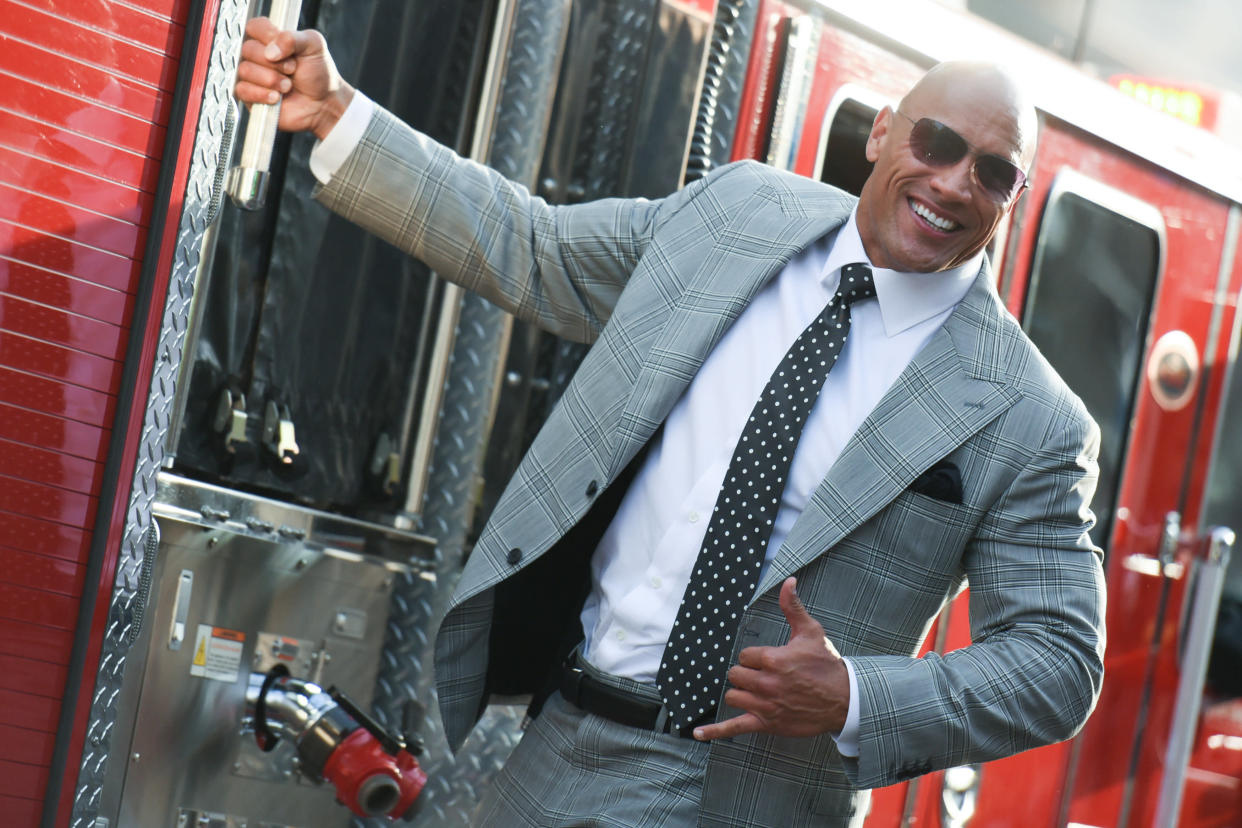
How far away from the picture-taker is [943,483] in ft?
6.95

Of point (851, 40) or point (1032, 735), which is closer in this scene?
point (1032, 735)

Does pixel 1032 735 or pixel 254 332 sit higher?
pixel 254 332

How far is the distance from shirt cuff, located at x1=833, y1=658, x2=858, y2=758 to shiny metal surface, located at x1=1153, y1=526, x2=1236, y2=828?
2.67 m

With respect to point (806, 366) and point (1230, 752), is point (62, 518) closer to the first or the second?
point (806, 366)

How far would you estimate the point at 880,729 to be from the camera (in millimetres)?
1970

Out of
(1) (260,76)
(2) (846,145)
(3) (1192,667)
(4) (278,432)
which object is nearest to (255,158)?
(1) (260,76)

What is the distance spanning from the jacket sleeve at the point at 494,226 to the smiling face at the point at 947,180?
1.04 ft

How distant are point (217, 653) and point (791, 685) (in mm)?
1092

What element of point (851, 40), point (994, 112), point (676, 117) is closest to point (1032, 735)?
point (994, 112)

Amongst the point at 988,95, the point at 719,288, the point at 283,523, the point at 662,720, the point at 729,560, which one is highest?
the point at 988,95

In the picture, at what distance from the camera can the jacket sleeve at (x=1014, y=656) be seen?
6.51ft

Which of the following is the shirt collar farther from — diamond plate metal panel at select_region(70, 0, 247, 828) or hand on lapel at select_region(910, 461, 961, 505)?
diamond plate metal panel at select_region(70, 0, 247, 828)

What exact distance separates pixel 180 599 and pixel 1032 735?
1.33m

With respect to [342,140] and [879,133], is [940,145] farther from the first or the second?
[342,140]
